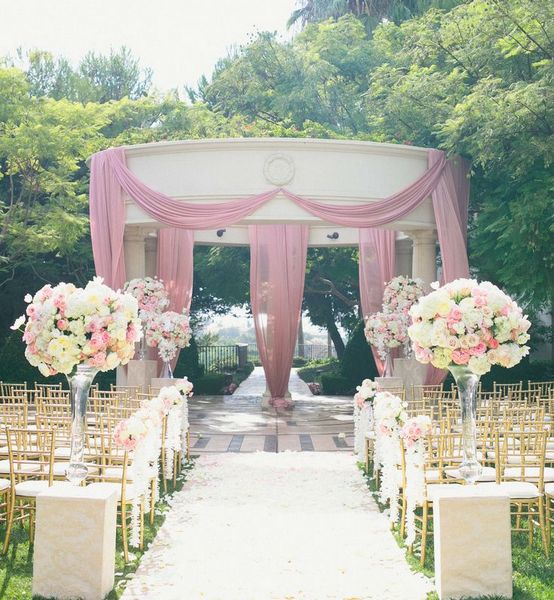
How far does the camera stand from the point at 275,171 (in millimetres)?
13180

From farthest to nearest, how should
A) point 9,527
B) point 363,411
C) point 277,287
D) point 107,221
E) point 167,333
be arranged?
point 277,287, point 107,221, point 167,333, point 363,411, point 9,527

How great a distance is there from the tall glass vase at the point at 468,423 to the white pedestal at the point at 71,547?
2.37m

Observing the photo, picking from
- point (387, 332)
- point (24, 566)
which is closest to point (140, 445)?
point (24, 566)

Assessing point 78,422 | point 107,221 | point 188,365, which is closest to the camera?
point 78,422

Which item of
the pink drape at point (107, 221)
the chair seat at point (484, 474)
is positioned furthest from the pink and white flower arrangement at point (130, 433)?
the pink drape at point (107, 221)

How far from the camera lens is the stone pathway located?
11.6 meters

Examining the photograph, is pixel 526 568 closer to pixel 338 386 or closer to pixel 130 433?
pixel 130 433

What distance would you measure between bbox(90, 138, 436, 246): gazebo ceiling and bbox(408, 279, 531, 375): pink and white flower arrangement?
7.33m

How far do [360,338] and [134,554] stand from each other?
1435 cm

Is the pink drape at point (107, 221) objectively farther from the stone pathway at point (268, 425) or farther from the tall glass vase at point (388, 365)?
the tall glass vase at point (388, 365)

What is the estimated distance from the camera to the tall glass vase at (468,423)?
5871 mm

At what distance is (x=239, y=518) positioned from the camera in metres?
7.17

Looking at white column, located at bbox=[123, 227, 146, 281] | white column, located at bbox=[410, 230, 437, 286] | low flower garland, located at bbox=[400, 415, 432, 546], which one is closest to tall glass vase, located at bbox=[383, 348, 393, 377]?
white column, located at bbox=[410, 230, 437, 286]

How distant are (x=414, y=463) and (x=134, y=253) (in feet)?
30.1
